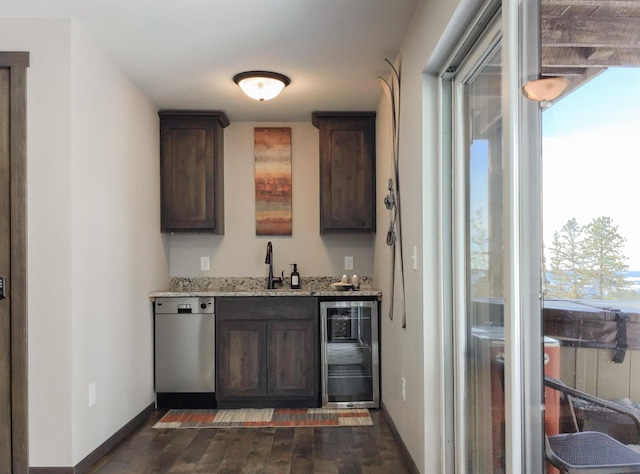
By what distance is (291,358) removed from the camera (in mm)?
4320

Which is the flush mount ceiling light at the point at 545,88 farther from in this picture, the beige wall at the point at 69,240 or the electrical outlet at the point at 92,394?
the electrical outlet at the point at 92,394

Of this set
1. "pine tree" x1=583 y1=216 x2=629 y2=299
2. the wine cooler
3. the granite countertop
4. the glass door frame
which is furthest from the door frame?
"pine tree" x1=583 y1=216 x2=629 y2=299

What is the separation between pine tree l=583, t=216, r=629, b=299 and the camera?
3.75ft

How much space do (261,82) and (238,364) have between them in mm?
2202

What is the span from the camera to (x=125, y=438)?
3.57 metres

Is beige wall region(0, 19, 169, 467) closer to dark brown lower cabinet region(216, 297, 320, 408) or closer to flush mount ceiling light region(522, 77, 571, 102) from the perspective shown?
dark brown lower cabinet region(216, 297, 320, 408)

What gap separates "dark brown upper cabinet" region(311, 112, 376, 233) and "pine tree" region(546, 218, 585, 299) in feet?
10.5

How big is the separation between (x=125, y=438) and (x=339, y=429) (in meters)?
1.45

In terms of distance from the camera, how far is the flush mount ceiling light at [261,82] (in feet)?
12.0

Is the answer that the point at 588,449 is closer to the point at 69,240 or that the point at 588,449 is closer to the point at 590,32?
the point at 590,32

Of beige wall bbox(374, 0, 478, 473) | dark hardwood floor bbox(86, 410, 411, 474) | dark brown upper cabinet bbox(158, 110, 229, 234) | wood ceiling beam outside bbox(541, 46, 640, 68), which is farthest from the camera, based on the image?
dark brown upper cabinet bbox(158, 110, 229, 234)

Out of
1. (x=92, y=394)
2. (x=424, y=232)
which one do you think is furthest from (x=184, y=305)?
(x=424, y=232)

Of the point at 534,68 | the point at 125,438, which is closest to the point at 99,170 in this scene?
the point at 125,438

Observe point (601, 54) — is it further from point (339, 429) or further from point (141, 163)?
point (141, 163)
